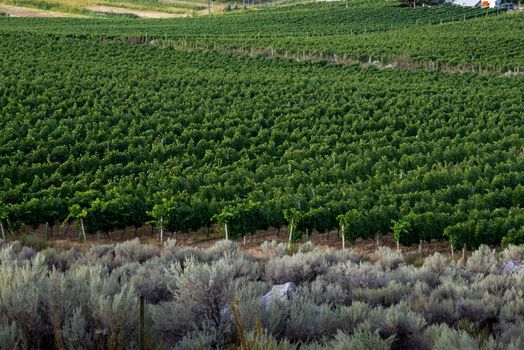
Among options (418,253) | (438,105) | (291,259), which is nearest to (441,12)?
(438,105)

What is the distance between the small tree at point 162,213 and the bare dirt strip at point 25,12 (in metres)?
68.1

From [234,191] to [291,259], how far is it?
8.41 meters

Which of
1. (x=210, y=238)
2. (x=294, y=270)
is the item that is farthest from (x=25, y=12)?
(x=294, y=270)

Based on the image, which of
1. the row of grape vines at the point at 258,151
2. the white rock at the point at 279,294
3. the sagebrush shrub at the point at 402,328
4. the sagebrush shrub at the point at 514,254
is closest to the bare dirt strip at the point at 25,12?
the row of grape vines at the point at 258,151

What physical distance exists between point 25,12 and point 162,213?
234 feet

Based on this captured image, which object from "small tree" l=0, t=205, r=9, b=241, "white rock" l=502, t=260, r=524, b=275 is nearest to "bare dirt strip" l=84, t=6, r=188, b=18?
"small tree" l=0, t=205, r=9, b=241

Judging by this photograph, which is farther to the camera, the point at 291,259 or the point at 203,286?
the point at 291,259

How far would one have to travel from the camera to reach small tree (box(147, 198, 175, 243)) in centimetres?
1497

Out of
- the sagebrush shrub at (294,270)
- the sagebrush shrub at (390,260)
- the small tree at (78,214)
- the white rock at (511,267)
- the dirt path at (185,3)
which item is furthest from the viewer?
the dirt path at (185,3)

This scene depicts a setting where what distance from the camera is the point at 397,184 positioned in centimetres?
1727

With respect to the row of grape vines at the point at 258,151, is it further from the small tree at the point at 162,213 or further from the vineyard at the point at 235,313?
the vineyard at the point at 235,313

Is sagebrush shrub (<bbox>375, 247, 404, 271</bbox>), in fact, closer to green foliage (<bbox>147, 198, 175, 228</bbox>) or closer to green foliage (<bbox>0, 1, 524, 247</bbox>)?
green foliage (<bbox>0, 1, 524, 247</bbox>)

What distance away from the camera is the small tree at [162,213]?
1497cm

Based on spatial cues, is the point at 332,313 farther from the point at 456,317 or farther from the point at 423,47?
the point at 423,47
